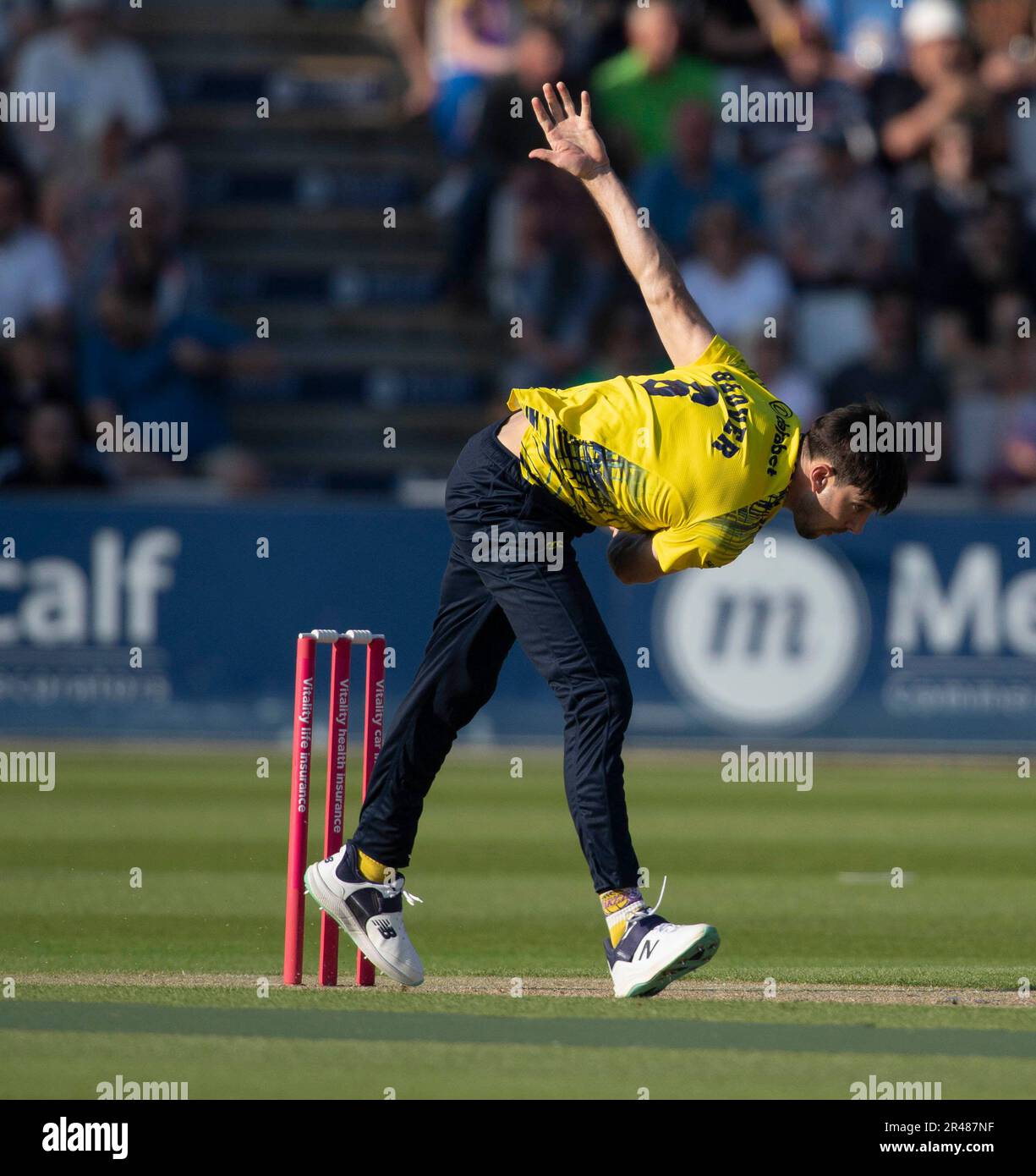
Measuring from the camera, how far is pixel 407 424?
2055 centimetres

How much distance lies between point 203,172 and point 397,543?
23.6 feet

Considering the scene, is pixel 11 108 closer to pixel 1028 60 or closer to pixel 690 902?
pixel 1028 60

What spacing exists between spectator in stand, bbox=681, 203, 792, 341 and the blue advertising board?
136 inches

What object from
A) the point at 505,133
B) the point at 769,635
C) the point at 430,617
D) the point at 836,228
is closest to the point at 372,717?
the point at 430,617

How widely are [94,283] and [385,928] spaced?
1300 cm

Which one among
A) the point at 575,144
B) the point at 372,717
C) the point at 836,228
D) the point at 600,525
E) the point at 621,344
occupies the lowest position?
the point at 372,717

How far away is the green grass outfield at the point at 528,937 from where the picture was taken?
19.2 feet

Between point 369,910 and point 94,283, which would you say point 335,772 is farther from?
point 94,283

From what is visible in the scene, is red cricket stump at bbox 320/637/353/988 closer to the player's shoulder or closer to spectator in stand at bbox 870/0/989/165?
the player's shoulder

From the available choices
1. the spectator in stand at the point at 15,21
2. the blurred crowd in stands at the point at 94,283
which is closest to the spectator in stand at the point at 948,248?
the blurred crowd in stands at the point at 94,283

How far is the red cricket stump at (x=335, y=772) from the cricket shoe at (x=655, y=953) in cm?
98

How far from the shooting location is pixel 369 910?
718 cm
